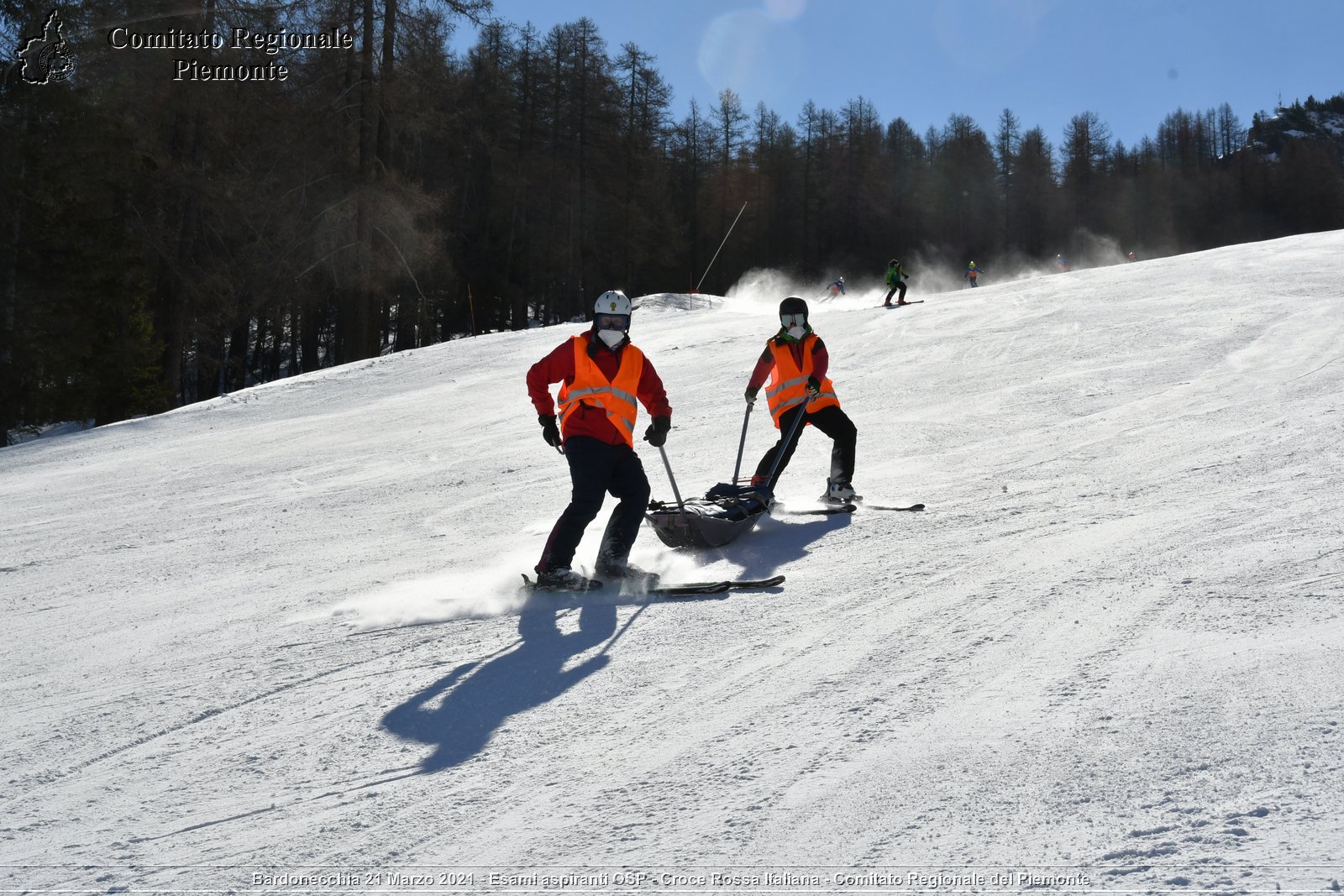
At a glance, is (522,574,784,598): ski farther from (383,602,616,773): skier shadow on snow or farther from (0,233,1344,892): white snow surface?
(383,602,616,773): skier shadow on snow

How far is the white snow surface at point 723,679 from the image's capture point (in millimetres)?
2842

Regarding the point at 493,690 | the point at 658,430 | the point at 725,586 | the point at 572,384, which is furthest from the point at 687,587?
the point at 493,690

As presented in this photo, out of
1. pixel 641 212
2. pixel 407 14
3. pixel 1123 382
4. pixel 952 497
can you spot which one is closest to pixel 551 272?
pixel 641 212

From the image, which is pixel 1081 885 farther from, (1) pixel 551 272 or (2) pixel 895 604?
(1) pixel 551 272

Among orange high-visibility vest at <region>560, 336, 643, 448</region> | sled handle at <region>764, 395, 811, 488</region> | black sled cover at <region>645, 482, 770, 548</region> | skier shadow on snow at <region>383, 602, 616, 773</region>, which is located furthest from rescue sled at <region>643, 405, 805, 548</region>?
skier shadow on snow at <region>383, 602, 616, 773</region>

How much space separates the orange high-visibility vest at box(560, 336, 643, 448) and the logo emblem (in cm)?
2442

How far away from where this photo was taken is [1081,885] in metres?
2.52

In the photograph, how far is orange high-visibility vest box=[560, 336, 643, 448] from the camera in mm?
5832

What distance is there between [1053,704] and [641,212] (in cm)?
4337

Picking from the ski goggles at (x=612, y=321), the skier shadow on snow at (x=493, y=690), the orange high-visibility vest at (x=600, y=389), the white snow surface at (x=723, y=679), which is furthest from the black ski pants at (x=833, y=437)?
the skier shadow on snow at (x=493, y=690)

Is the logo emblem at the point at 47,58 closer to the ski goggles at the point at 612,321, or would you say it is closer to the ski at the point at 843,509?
the ski goggles at the point at 612,321

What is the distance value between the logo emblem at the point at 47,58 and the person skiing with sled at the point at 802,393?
78.0 feet

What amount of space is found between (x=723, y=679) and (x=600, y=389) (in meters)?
2.25

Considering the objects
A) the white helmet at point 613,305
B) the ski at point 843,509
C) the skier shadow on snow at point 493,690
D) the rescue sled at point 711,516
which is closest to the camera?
the skier shadow on snow at point 493,690
